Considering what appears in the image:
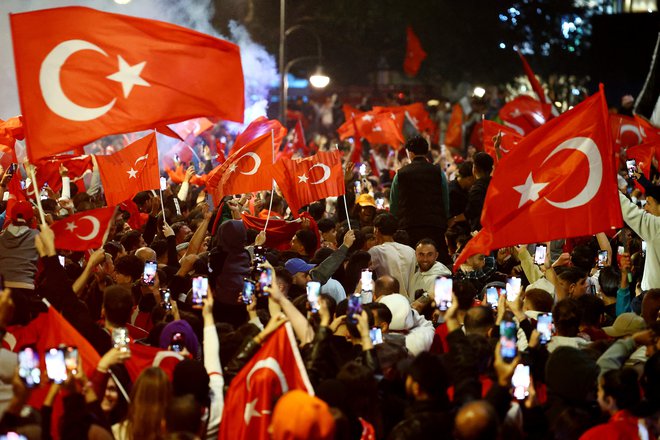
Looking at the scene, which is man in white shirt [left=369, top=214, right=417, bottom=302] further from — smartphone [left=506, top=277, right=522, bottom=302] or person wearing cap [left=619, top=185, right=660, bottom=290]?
smartphone [left=506, top=277, right=522, bottom=302]

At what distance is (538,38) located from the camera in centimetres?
4100

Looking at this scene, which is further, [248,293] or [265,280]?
[248,293]

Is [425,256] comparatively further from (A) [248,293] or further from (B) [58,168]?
(B) [58,168]

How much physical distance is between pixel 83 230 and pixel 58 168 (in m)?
5.93

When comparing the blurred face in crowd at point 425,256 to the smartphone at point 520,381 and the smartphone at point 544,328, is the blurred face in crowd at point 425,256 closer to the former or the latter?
the smartphone at point 544,328

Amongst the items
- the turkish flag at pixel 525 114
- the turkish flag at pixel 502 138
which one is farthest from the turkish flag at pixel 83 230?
the turkish flag at pixel 525 114

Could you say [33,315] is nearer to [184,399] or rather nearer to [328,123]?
[184,399]

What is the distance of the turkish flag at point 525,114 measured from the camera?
18.5 m

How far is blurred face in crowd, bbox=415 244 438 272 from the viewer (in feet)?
33.7

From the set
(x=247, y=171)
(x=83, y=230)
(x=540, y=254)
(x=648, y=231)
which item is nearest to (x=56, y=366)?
(x=83, y=230)

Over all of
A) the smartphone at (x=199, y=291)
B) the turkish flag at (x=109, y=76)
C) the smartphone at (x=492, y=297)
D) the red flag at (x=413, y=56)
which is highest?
the red flag at (x=413, y=56)

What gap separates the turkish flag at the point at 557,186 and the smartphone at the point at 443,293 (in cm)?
136

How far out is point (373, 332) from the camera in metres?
7.25

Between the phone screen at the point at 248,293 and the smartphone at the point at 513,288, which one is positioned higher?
the phone screen at the point at 248,293
